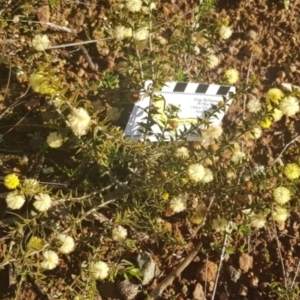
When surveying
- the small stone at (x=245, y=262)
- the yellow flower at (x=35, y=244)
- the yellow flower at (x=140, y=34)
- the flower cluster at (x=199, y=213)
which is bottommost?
the small stone at (x=245, y=262)

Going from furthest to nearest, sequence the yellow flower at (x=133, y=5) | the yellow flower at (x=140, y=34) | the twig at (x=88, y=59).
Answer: the twig at (x=88, y=59)
the yellow flower at (x=140, y=34)
the yellow flower at (x=133, y=5)

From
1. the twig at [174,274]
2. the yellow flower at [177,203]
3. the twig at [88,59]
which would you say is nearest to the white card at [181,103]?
the yellow flower at [177,203]

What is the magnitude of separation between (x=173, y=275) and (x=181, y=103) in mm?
1022

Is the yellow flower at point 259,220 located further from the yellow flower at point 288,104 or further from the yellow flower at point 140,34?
the yellow flower at point 140,34

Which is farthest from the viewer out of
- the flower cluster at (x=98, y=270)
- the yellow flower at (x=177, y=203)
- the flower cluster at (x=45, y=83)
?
the yellow flower at (x=177, y=203)

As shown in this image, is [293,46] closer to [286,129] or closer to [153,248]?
[286,129]

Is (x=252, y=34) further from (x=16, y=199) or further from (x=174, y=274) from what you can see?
(x=16, y=199)

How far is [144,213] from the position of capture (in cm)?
276

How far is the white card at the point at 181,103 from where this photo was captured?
275 centimetres

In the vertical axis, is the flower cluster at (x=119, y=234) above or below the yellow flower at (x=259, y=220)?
below

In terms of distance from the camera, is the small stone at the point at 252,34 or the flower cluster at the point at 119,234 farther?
the small stone at the point at 252,34

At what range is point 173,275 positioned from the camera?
2.96 m

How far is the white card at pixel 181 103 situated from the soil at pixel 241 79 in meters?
0.36

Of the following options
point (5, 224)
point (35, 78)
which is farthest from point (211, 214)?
point (35, 78)
